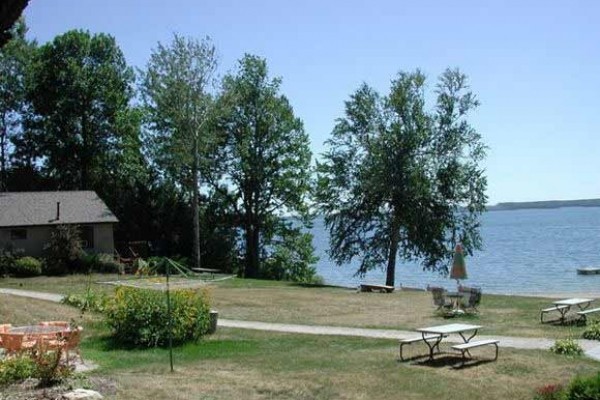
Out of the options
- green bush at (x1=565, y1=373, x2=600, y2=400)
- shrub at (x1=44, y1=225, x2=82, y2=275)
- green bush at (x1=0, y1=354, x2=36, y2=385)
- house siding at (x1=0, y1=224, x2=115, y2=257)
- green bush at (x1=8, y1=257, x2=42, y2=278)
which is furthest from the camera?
house siding at (x1=0, y1=224, x2=115, y2=257)

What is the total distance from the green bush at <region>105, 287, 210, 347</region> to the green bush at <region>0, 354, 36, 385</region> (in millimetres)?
5256

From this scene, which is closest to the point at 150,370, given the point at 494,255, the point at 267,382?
the point at 267,382

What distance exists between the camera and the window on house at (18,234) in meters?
38.4

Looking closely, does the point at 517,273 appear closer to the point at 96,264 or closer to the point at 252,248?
the point at 252,248

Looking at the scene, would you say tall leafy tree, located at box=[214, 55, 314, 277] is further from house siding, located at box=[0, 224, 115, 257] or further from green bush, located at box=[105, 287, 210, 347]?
green bush, located at box=[105, 287, 210, 347]

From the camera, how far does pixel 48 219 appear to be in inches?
1538

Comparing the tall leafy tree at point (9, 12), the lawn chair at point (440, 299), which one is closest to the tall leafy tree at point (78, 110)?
the lawn chair at point (440, 299)

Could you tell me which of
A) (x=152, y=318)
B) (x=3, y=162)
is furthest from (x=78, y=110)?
(x=152, y=318)

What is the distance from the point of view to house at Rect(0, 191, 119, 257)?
38.4 meters

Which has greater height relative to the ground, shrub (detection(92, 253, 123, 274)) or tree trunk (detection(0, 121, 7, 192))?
tree trunk (detection(0, 121, 7, 192))

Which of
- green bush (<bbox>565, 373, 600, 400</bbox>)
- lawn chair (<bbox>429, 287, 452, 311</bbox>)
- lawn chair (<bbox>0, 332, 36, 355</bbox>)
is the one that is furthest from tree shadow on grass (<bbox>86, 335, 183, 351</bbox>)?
green bush (<bbox>565, 373, 600, 400</bbox>)

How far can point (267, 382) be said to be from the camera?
1219 cm

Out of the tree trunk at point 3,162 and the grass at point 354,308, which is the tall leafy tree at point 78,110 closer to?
the tree trunk at point 3,162

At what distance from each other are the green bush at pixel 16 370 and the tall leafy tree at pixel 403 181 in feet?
102
